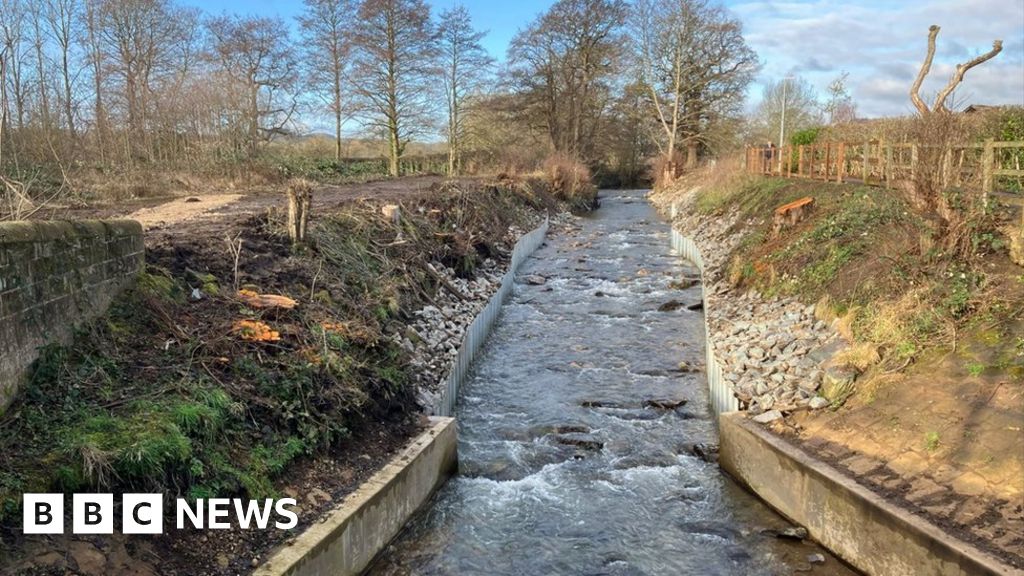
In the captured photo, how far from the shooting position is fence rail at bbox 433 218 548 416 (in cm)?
881

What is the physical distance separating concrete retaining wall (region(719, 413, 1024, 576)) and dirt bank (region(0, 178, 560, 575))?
11.8 feet

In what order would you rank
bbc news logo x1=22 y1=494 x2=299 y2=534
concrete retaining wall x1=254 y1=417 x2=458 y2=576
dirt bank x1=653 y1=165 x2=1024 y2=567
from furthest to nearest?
dirt bank x1=653 y1=165 x2=1024 y2=567
concrete retaining wall x1=254 y1=417 x2=458 y2=576
bbc news logo x1=22 y1=494 x2=299 y2=534

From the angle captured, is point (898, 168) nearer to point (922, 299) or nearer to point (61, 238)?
point (922, 299)

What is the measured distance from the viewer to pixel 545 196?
2989cm

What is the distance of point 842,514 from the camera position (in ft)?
18.4

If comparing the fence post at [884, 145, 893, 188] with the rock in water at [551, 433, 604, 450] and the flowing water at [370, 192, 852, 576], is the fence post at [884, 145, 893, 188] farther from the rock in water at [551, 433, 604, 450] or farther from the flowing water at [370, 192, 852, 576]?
the rock in water at [551, 433, 604, 450]

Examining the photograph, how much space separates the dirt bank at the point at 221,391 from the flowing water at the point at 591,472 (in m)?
1.01

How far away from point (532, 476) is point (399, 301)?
409 cm

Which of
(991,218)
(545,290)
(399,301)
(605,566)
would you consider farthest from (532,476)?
(545,290)

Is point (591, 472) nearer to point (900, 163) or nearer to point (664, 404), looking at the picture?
point (664, 404)

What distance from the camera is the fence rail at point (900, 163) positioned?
27.6 ft

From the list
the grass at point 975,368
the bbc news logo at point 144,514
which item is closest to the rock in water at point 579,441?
the bbc news logo at point 144,514

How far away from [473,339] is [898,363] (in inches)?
254

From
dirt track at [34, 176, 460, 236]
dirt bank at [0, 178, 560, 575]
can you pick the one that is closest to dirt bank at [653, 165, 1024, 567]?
dirt bank at [0, 178, 560, 575]
